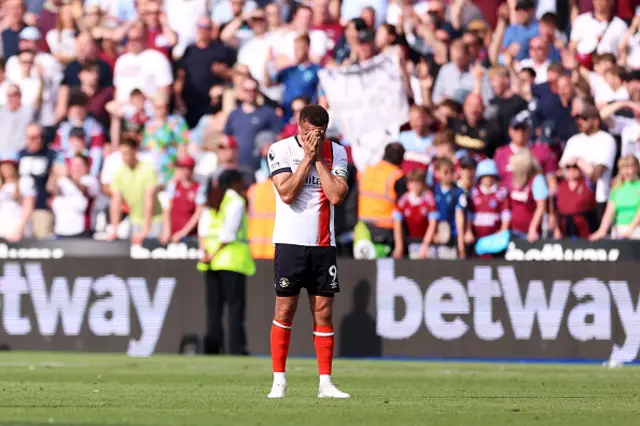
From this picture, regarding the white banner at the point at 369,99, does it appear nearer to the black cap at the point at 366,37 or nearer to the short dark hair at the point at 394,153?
the black cap at the point at 366,37

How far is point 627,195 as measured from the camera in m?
18.5

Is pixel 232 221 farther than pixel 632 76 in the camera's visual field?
No

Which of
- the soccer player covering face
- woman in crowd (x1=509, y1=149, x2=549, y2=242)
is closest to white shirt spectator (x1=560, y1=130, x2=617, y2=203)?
woman in crowd (x1=509, y1=149, x2=549, y2=242)

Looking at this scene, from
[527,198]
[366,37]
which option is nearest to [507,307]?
[527,198]

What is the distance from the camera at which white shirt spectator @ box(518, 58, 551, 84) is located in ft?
69.7

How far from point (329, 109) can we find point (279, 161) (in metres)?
9.78

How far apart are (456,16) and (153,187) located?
19.2ft

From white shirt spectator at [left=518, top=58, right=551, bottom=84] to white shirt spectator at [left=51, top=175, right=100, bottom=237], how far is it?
6.80 m

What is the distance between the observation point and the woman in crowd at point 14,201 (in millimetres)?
20891

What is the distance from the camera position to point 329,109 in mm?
21000

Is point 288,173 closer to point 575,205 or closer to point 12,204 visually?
point 575,205

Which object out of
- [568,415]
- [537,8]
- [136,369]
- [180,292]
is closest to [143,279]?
[180,292]

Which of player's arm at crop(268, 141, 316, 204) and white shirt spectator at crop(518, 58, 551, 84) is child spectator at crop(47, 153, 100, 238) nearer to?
white shirt spectator at crop(518, 58, 551, 84)

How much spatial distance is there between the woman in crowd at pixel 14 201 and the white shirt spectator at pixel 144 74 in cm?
285
